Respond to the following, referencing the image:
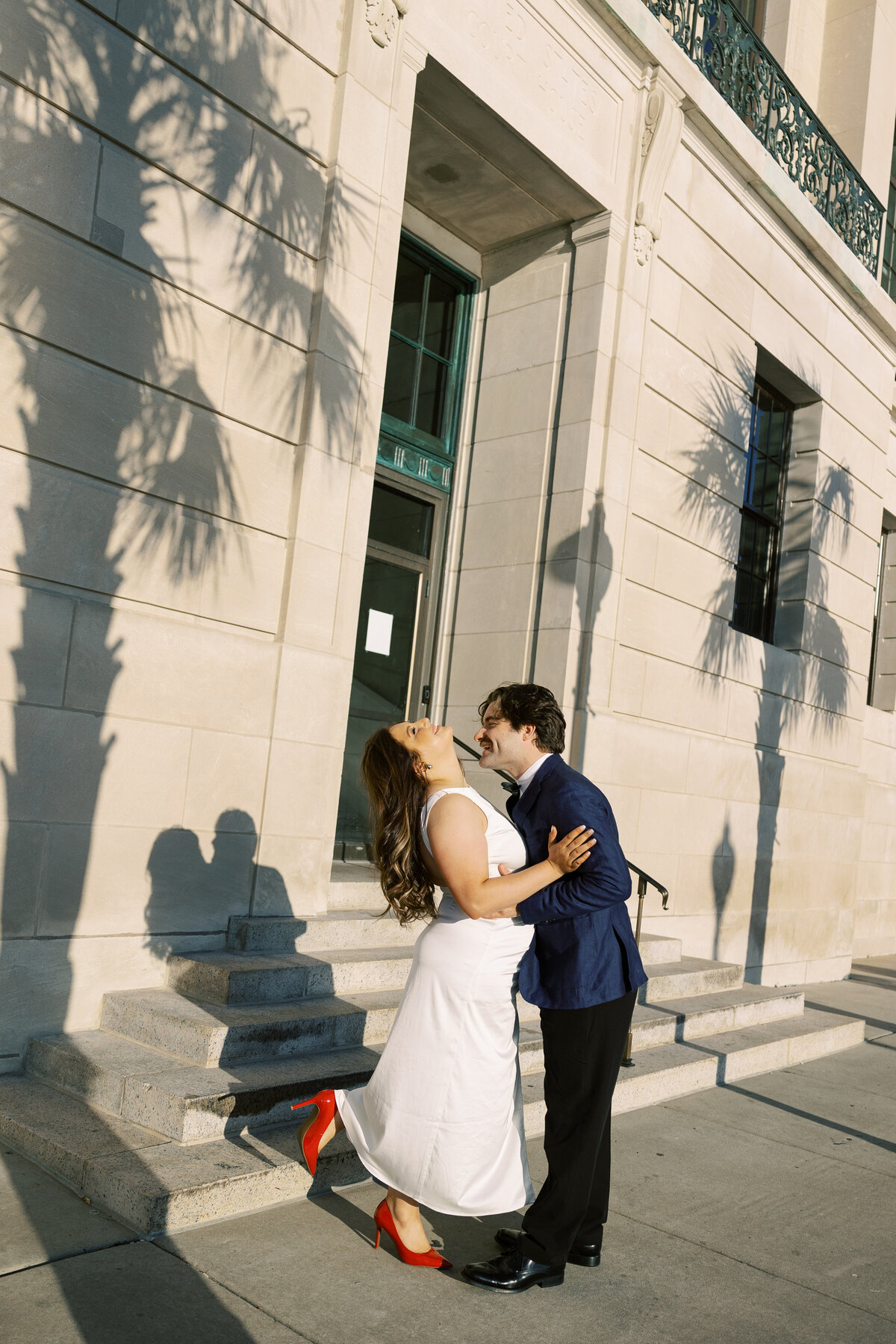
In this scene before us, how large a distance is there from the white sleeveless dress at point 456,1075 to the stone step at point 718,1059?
5.59ft

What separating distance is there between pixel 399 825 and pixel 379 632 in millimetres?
5544

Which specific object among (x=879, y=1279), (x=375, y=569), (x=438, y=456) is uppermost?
(x=438, y=456)

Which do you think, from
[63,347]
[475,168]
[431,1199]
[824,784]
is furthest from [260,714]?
[824,784]

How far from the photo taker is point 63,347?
17.5 feet

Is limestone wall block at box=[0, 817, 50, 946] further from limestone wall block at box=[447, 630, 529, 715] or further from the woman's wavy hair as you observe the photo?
limestone wall block at box=[447, 630, 529, 715]

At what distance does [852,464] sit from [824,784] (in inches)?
153

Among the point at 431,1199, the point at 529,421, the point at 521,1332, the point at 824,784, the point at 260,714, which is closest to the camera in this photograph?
the point at 521,1332

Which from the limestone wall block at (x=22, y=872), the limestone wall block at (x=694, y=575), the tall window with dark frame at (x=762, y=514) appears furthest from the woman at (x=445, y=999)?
the tall window with dark frame at (x=762, y=514)

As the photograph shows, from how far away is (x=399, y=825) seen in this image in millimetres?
3615

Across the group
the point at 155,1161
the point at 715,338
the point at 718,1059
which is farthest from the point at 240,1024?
the point at 715,338

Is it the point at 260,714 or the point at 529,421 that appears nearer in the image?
the point at 260,714

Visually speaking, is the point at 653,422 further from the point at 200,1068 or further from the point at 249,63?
the point at 200,1068

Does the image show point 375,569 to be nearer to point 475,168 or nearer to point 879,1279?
point 475,168

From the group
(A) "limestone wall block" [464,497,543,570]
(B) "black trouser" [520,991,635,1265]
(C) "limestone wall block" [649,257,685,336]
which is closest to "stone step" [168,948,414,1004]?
(B) "black trouser" [520,991,635,1265]
